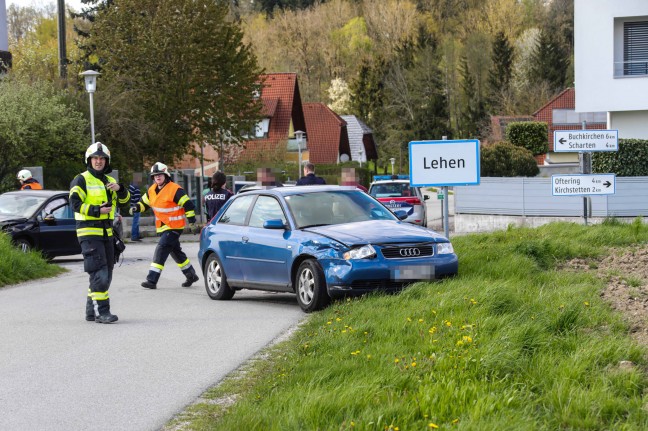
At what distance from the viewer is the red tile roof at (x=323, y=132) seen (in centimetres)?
8675

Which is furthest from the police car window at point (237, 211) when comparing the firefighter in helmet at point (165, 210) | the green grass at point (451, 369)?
the green grass at point (451, 369)

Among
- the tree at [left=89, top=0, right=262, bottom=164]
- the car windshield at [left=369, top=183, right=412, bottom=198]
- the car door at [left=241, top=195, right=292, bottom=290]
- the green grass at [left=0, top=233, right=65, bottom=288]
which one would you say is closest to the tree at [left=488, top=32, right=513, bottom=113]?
the tree at [left=89, top=0, right=262, bottom=164]

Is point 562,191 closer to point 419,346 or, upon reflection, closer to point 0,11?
point 419,346

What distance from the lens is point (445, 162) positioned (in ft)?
48.4

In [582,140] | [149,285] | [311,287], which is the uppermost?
[582,140]

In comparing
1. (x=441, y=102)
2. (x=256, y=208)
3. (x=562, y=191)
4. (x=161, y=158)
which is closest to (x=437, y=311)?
(x=256, y=208)

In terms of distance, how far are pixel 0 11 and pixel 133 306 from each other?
36313mm

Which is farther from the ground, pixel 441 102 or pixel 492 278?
pixel 441 102

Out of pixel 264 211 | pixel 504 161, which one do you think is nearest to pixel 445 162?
pixel 264 211

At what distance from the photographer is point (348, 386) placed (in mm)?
6738

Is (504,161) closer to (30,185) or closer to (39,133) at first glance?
(39,133)

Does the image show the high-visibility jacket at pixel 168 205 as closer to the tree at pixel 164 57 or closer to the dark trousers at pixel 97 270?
the dark trousers at pixel 97 270

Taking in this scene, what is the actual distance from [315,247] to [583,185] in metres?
9.07

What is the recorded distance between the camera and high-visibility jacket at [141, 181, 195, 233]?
15.7m
